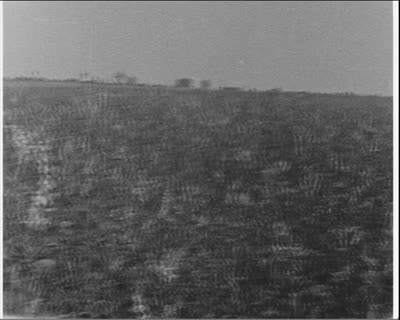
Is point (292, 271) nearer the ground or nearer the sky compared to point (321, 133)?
nearer the ground

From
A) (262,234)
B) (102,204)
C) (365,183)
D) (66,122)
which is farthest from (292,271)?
(66,122)

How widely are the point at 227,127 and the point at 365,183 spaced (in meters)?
0.97

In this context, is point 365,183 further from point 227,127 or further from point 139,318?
point 139,318

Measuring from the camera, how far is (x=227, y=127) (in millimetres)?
4277

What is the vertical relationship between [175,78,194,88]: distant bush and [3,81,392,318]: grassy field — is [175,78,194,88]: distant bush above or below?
above

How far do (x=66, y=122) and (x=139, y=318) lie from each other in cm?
131

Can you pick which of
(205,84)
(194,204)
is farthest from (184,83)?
(194,204)

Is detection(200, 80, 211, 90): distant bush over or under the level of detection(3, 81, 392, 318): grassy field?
over

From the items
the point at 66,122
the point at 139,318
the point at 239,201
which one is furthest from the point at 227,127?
the point at 139,318

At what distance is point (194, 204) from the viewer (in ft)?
14.0

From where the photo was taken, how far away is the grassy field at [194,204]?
13.8ft

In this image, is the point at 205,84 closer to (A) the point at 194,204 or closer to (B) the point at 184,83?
(B) the point at 184,83

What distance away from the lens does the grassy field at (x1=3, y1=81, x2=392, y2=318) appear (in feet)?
13.8

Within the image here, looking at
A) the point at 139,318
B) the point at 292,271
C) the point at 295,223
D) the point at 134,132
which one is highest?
the point at 134,132
